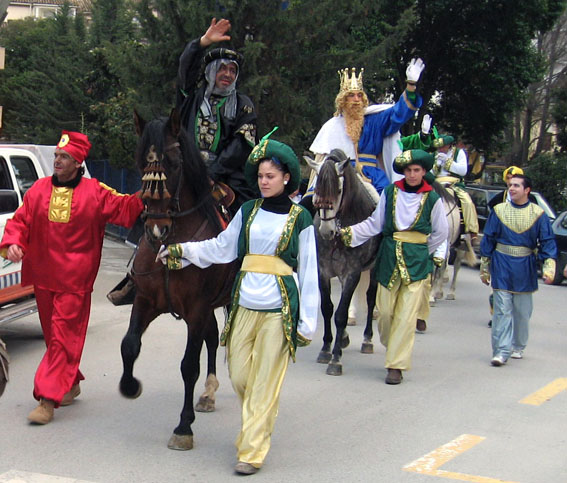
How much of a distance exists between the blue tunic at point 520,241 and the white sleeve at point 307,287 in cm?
399

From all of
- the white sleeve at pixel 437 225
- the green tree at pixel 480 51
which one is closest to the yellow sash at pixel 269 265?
the white sleeve at pixel 437 225


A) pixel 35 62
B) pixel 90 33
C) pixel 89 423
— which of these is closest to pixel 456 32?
pixel 90 33

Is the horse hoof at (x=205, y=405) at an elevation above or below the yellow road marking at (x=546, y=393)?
below

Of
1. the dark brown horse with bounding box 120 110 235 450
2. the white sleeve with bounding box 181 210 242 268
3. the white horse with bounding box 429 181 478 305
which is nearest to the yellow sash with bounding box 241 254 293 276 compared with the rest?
the white sleeve with bounding box 181 210 242 268

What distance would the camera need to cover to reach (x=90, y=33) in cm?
2912

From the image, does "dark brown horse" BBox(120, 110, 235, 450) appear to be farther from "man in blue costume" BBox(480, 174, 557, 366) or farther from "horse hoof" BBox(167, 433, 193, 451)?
"man in blue costume" BBox(480, 174, 557, 366)

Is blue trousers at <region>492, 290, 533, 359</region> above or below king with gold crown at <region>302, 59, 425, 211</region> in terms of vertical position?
below

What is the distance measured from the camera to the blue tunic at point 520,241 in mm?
8938

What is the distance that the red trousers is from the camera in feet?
21.2

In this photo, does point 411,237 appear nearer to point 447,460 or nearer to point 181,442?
point 447,460

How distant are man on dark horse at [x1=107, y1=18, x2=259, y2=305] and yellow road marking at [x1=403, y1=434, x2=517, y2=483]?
2407 mm

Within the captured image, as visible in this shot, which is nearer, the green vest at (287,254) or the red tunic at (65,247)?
the green vest at (287,254)

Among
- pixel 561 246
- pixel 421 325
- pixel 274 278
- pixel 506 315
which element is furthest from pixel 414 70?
pixel 561 246

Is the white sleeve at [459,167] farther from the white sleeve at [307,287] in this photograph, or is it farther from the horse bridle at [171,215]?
the white sleeve at [307,287]
